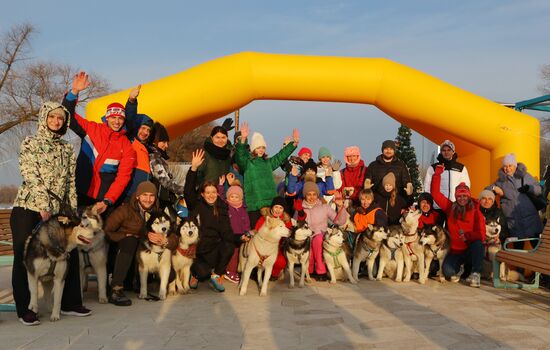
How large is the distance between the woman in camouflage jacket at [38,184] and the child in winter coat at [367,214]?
3.97m

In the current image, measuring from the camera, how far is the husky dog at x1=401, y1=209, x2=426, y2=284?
6.41 m

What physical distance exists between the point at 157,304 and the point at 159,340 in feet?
4.46

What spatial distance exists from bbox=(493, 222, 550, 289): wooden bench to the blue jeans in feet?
0.75

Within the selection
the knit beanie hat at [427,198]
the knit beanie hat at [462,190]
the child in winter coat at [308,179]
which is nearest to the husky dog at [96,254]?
the child in winter coat at [308,179]

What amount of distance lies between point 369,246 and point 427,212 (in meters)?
1.10

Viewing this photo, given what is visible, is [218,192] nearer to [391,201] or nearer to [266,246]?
[266,246]

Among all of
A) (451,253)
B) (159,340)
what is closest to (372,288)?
(451,253)

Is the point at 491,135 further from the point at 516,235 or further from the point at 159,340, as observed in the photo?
the point at 159,340

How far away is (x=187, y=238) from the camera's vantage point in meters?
5.52

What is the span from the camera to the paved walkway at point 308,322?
3.65 meters

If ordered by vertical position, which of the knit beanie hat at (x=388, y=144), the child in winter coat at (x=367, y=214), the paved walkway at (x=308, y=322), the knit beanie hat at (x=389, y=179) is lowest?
the paved walkway at (x=308, y=322)

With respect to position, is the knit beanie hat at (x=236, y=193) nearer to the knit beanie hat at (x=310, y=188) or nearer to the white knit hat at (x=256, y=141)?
the white knit hat at (x=256, y=141)

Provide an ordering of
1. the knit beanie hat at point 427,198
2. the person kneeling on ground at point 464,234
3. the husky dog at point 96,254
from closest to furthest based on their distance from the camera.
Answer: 1. the husky dog at point 96,254
2. the person kneeling on ground at point 464,234
3. the knit beanie hat at point 427,198

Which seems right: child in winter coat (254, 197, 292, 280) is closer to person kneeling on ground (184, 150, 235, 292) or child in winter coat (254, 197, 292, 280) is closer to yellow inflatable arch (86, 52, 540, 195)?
person kneeling on ground (184, 150, 235, 292)
